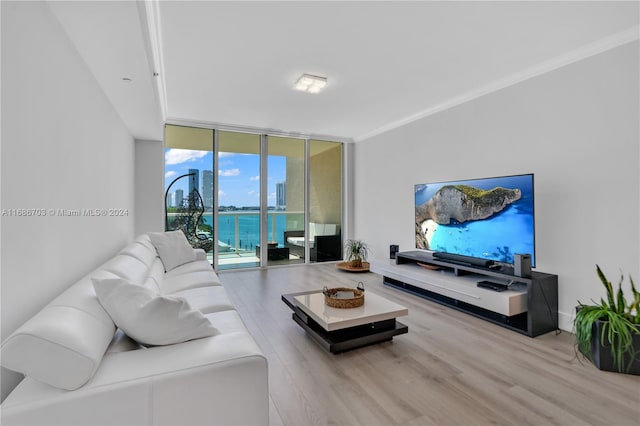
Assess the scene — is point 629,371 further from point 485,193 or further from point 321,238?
point 321,238

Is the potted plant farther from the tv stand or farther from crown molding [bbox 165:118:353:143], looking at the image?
crown molding [bbox 165:118:353:143]

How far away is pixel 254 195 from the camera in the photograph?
18.8ft

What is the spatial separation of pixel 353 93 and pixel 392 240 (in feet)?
8.18

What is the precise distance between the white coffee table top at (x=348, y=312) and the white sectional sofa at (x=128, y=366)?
96 cm

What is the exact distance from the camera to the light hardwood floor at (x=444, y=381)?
1715 mm

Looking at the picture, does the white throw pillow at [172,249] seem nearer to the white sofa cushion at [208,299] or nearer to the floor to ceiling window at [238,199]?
the white sofa cushion at [208,299]

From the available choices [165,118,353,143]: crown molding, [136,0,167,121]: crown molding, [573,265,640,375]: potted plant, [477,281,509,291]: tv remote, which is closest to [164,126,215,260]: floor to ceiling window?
[165,118,353,143]: crown molding

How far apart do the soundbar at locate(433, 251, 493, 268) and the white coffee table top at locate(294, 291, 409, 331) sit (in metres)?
1.21

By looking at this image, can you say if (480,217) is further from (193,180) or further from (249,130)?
(193,180)

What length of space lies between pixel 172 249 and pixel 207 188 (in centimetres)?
192

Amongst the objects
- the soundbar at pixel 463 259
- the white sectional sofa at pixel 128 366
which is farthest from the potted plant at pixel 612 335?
the white sectional sofa at pixel 128 366

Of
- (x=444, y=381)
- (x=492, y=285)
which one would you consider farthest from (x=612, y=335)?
(x=444, y=381)

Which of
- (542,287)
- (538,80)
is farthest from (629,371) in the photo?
(538,80)

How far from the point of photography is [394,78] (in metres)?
3.41
